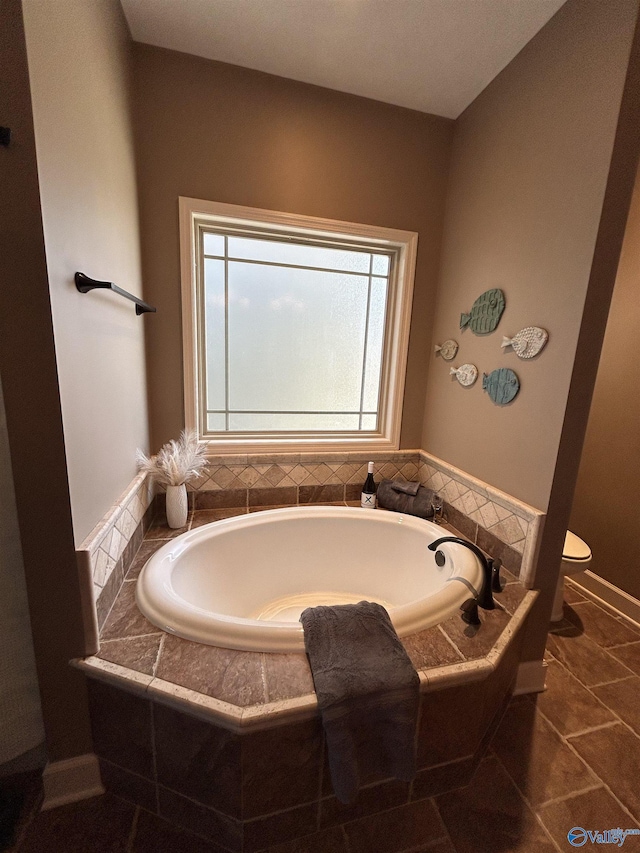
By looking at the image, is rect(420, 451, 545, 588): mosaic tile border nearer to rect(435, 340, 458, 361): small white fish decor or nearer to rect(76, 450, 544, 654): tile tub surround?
rect(76, 450, 544, 654): tile tub surround

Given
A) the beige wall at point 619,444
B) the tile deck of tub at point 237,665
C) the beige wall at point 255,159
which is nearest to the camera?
the tile deck of tub at point 237,665

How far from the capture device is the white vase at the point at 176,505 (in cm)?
159

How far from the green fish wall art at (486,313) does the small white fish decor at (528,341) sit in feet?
0.45

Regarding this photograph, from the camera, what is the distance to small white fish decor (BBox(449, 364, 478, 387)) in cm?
162

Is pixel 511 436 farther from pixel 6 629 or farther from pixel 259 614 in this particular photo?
pixel 6 629

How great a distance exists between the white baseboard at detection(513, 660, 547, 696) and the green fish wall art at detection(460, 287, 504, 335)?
1.49 meters

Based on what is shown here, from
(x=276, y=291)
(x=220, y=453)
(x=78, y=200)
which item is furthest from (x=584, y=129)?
(x=220, y=453)

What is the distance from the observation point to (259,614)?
64.9 inches

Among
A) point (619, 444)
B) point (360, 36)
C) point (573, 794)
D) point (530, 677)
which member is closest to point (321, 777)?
point (573, 794)

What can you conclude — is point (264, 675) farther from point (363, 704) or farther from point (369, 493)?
point (369, 493)

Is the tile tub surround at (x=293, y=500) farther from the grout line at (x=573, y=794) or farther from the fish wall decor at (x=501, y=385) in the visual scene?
the grout line at (x=573, y=794)

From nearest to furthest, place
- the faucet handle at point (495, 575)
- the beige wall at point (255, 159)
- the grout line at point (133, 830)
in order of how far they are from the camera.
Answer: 1. the grout line at point (133, 830)
2. the faucet handle at point (495, 575)
3. the beige wall at point (255, 159)

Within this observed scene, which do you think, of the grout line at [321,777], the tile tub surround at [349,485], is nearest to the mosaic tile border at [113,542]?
the tile tub surround at [349,485]

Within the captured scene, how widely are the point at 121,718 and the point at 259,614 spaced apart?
766 mm
